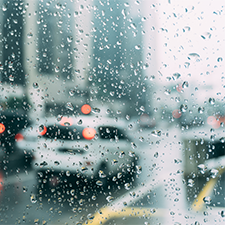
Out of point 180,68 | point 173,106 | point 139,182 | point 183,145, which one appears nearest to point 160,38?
point 180,68

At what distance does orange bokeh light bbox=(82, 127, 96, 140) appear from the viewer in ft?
3.08

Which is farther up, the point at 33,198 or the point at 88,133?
the point at 88,133

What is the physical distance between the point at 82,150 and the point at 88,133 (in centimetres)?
8

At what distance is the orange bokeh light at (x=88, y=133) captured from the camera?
94 cm

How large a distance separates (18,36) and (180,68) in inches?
27.9

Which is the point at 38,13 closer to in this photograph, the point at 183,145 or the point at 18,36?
the point at 18,36

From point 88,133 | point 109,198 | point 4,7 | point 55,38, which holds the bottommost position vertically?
point 109,198

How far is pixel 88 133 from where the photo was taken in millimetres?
943

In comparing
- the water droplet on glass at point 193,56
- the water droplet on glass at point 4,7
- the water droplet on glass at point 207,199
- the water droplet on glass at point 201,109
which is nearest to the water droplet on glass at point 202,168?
the water droplet on glass at point 207,199

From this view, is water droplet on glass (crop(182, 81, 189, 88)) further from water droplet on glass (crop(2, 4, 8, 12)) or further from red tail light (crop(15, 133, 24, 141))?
water droplet on glass (crop(2, 4, 8, 12))

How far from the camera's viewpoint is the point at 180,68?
2.89ft

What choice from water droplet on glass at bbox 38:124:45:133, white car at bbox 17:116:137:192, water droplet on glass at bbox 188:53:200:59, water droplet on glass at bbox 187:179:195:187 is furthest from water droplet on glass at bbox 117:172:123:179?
water droplet on glass at bbox 188:53:200:59

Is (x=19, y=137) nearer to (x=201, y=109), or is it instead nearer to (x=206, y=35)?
Answer: (x=201, y=109)

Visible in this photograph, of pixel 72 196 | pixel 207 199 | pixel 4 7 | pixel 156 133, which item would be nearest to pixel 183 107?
pixel 156 133
